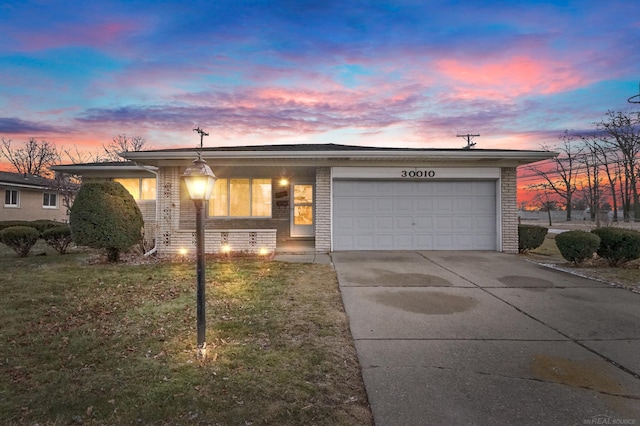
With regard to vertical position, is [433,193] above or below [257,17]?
below

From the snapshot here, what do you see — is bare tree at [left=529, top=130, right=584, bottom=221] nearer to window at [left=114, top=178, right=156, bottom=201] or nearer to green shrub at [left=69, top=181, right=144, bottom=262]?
window at [left=114, top=178, right=156, bottom=201]

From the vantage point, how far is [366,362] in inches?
130

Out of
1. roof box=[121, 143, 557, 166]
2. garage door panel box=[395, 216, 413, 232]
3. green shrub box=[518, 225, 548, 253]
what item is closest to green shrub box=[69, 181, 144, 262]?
roof box=[121, 143, 557, 166]

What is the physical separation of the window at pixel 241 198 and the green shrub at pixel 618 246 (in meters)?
10.4

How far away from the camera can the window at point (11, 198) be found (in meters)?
20.8

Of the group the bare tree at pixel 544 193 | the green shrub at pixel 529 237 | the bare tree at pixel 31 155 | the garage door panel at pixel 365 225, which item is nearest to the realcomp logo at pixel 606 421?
the garage door panel at pixel 365 225

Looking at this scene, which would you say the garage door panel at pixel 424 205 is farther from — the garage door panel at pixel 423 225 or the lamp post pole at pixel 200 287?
the lamp post pole at pixel 200 287

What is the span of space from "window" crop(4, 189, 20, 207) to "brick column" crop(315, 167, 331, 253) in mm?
22584

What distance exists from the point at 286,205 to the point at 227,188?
7.77ft

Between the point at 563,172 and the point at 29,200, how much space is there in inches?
1982

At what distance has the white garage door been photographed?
1074cm

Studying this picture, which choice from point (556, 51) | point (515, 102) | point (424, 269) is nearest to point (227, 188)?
point (424, 269)

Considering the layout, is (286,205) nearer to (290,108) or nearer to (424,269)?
(290,108)

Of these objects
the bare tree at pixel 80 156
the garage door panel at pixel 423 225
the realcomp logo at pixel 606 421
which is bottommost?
the realcomp logo at pixel 606 421
